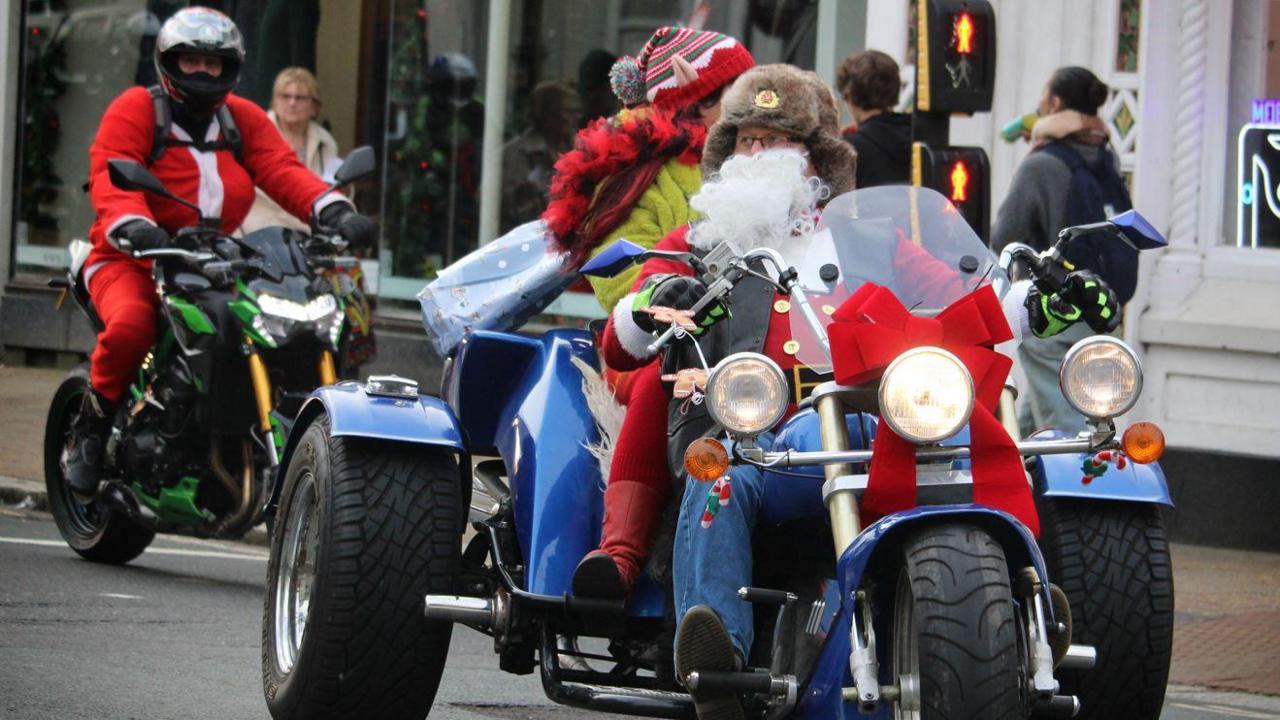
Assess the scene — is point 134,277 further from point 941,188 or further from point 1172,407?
point 1172,407

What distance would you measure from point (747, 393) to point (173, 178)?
4.63 m

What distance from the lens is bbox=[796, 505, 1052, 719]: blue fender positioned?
14.1ft

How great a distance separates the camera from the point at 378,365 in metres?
15.0

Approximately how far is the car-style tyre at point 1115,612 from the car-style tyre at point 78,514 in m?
4.36

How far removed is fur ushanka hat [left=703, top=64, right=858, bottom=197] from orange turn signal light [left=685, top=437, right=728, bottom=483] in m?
1.23

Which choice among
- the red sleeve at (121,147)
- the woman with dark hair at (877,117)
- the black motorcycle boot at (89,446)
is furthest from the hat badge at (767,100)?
the woman with dark hair at (877,117)

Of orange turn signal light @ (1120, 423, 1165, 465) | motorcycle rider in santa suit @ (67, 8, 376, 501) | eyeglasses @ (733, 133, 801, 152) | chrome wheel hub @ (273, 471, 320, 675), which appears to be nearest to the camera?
orange turn signal light @ (1120, 423, 1165, 465)

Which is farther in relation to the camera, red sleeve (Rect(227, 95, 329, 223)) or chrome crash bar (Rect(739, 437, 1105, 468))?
red sleeve (Rect(227, 95, 329, 223))

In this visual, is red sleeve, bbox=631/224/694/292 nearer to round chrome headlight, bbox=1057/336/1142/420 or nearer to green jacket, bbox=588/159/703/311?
green jacket, bbox=588/159/703/311

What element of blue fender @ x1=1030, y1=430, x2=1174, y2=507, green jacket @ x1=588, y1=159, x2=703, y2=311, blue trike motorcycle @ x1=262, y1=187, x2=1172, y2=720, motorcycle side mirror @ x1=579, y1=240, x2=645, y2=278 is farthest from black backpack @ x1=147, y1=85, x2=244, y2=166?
blue fender @ x1=1030, y1=430, x2=1174, y2=507

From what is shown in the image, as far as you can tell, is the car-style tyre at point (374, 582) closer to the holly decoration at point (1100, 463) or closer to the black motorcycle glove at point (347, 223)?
the holly decoration at point (1100, 463)

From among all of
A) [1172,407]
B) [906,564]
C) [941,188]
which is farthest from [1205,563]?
[906,564]

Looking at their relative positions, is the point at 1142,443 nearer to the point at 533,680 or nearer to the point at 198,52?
the point at 533,680

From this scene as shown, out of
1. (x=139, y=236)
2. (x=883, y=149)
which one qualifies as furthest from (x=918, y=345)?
(x=883, y=149)
